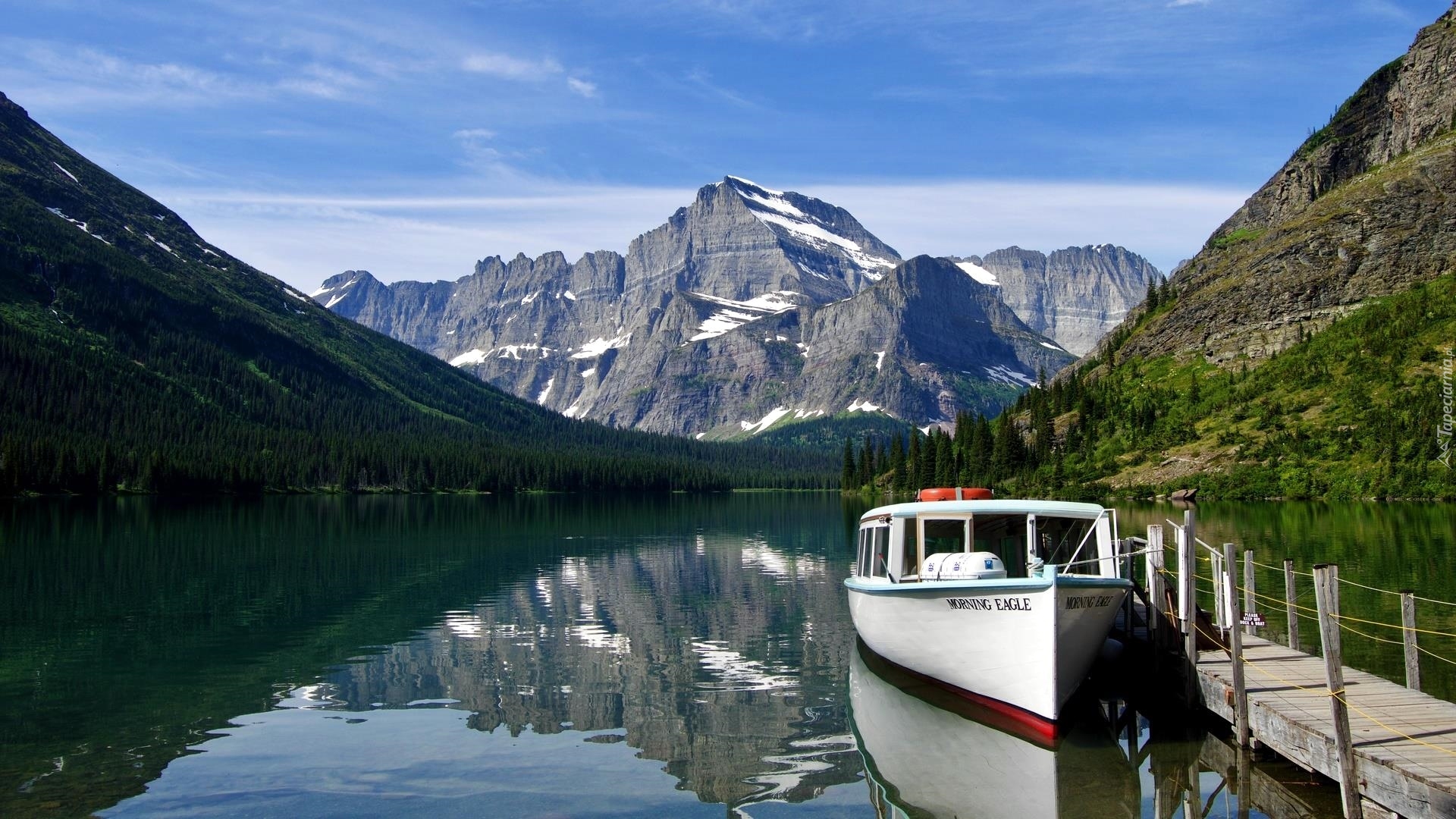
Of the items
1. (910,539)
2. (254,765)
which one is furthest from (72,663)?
(910,539)

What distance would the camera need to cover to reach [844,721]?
100ft

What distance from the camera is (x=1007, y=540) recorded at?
34.0 metres

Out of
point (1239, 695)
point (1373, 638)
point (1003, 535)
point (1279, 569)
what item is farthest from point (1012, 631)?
point (1279, 569)

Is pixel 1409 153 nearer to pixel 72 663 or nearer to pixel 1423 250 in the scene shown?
pixel 1423 250

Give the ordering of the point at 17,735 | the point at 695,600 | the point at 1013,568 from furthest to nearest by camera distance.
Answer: the point at 695,600, the point at 1013,568, the point at 17,735

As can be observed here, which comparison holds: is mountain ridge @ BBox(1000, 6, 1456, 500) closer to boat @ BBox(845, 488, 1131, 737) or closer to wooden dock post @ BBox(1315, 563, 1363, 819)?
boat @ BBox(845, 488, 1131, 737)

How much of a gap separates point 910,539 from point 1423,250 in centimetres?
17511

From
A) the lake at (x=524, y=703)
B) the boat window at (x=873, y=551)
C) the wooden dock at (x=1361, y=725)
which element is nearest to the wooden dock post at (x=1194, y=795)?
the lake at (x=524, y=703)

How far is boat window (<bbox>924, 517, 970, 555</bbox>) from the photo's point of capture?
3341 cm

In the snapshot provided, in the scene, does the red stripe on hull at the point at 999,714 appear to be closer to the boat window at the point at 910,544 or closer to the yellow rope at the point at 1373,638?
the boat window at the point at 910,544

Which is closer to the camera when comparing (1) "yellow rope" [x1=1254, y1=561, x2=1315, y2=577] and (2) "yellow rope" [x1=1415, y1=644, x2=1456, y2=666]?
(2) "yellow rope" [x1=1415, y1=644, x2=1456, y2=666]

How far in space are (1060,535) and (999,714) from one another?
22.7ft

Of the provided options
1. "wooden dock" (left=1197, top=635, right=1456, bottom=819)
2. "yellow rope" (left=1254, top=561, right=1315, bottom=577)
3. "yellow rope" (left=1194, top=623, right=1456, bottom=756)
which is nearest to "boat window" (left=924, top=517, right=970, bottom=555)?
"yellow rope" (left=1194, top=623, right=1456, bottom=756)

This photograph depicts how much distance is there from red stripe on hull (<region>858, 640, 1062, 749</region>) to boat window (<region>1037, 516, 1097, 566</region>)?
5075mm
